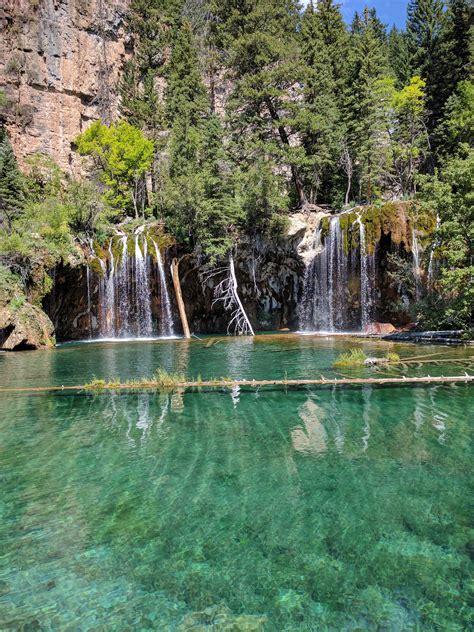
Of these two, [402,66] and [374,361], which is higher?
[402,66]

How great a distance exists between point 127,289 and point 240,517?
2552 centimetres

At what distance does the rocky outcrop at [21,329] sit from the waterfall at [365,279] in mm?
17589

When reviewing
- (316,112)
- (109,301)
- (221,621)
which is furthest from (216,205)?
(221,621)

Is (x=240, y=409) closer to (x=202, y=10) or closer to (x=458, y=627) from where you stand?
(x=458, y=627)

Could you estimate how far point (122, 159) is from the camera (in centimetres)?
3778

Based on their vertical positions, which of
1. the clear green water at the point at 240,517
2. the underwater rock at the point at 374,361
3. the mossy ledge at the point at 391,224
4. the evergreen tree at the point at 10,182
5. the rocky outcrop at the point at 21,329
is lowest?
the clear green water at the point at 240,517

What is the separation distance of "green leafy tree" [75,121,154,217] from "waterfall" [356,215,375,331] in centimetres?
1873

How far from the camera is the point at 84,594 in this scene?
3652mm

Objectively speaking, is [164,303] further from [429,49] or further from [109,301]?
[429,49]

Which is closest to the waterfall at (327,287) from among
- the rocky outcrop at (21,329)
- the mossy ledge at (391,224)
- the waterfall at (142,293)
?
the mossy ledge at (391,224)

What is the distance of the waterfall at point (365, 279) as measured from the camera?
1025 inches

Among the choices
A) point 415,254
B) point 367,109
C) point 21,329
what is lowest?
point 21,329

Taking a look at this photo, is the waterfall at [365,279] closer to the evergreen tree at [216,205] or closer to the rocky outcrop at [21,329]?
the evergreen tree at [216,205]

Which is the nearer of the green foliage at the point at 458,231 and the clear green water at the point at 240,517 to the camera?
the clear green water at the point at 240,517
